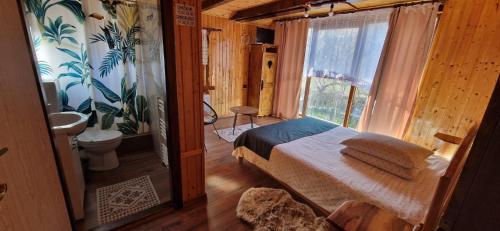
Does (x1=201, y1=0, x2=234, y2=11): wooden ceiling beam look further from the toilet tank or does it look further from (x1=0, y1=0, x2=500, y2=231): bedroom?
the toilet tank

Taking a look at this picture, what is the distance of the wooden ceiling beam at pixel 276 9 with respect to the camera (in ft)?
9.41

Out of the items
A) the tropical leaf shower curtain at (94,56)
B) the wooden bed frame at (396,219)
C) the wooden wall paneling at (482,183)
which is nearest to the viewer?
the wooden wall paneling at (482,183)

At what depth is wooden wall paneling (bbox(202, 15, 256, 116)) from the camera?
4.41 m

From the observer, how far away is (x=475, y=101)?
2326mm

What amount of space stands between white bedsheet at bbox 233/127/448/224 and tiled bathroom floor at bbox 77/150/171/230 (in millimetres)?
1122

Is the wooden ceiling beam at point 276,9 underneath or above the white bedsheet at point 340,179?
above

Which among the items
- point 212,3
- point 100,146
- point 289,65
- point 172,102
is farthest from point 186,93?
point 289,65

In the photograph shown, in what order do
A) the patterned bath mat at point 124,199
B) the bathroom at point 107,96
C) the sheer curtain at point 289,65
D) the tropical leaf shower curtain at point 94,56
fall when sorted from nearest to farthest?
the patterned bath mat at point 124,199
the bathroom at point 107,96
the tropical leaf shower curtain at point 94,56
the sheer curtain at point 289,65

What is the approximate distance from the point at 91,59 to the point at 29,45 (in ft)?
5.18

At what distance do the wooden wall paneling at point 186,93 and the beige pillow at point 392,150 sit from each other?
1.49m

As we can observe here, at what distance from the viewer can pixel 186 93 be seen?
1.65m

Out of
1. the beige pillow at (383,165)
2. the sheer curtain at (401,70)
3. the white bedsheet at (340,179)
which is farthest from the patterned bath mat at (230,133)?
the sheer curtain at (401,70)

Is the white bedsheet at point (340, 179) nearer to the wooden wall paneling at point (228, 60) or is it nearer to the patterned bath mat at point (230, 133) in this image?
the patterned bath mat at point (230, 133)

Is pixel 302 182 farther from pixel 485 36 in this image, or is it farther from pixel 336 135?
pixel 485 36
